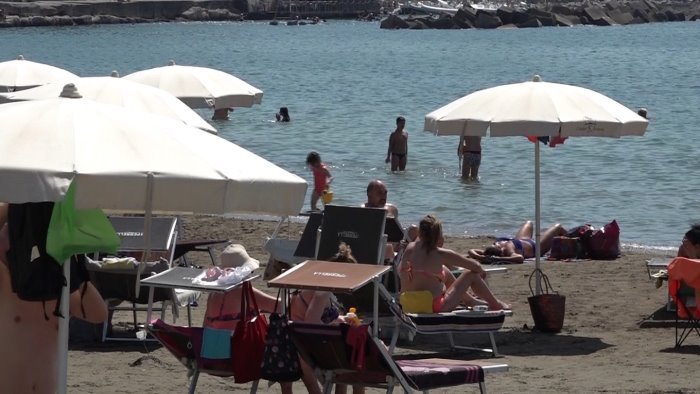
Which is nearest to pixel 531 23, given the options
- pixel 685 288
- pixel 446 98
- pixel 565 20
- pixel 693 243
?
pixel 565 20

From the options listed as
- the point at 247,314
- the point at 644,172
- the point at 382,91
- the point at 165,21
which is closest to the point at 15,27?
the point at 165,21

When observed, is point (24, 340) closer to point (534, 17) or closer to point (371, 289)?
point (371, 289)

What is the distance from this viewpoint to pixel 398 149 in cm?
2261

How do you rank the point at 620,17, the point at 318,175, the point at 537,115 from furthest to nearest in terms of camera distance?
1. the point at 620,17
2. the point at 318,175
3. the point at 537,115

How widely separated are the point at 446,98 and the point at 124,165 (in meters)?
41.3

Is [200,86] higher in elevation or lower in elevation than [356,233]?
higher

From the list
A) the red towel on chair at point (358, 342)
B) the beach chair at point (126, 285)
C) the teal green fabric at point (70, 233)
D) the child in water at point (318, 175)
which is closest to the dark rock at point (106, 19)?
the child in water at point (318, 175)

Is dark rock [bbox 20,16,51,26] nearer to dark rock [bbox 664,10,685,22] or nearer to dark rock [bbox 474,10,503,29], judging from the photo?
dark rock [bbox 474,10,503,29]

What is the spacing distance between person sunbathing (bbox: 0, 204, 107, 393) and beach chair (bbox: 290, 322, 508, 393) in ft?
4.91

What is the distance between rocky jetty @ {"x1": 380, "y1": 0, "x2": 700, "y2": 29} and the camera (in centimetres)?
11281

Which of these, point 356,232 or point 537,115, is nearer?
point 356,232

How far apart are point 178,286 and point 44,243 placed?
2.31 metres

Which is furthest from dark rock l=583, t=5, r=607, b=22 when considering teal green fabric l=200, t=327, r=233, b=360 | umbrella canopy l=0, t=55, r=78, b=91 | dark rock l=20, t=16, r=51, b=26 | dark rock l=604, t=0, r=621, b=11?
teal green fabric l=200, t=327, r=233, b=360

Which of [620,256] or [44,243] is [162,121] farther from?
[620,256]
